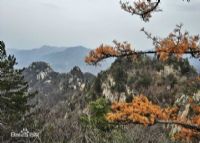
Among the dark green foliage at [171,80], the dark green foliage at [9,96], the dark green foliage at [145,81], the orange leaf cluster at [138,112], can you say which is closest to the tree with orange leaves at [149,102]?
the orange leaf cluster at [138,112]

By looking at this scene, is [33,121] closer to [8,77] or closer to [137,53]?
[8,77]

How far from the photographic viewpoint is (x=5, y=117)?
26062 mm

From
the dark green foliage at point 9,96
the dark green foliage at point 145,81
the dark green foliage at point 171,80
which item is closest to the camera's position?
the dark green foliage at point 9,96

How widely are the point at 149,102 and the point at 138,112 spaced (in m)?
0.55

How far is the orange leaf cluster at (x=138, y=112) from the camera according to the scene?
12.3 meters

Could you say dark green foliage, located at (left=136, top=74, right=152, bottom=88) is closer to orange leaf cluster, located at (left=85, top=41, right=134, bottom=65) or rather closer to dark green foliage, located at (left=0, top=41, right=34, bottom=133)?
dark green foliage, located at (left=0, top=41, right=34, bottom=133)

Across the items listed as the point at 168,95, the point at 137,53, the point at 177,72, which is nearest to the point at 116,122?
the point at 137,53

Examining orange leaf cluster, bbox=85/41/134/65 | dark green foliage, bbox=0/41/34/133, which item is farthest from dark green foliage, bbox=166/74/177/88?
orange leaf cluster, bbox=85/41/134/65

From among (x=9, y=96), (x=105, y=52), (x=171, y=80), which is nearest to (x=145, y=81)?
(x=171, y=80)

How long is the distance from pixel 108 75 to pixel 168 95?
103 feet

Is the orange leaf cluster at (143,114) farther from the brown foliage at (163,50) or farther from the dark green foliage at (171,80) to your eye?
the dark green foliage at (171,80)

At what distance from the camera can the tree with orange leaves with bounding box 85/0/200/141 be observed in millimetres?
12398

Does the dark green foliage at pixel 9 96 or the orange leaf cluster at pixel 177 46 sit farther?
the dark green foliage at pixel 9 96

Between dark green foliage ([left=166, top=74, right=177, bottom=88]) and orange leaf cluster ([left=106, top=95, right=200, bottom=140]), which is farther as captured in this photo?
dark green foliage ([left=166, top=74, right=177, bottom=88])
